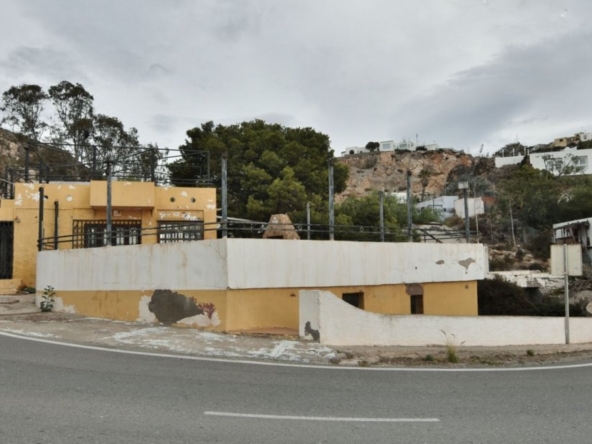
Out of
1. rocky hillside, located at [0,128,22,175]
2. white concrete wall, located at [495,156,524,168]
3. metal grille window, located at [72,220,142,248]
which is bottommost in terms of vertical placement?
metal grille window, located at [72,220,142,248]

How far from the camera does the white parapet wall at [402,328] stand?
33.8ft

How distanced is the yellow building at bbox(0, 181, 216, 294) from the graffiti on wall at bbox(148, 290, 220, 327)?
228 inches

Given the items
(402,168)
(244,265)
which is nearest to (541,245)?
(244,265)

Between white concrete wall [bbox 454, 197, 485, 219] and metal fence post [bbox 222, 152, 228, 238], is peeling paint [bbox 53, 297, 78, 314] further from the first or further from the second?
white concrete wall [bbox 454, 197, 485, 219]

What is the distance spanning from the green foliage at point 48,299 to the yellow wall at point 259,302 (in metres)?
0.22

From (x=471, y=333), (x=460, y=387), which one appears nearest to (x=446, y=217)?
(x=471, y=333)

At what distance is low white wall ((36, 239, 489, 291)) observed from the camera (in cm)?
1139

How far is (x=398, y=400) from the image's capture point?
21.0ft

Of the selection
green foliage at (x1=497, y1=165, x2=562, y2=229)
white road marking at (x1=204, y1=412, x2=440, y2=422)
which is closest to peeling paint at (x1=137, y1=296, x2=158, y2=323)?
white road marking at (x1=204, y1=412, x2=440, y2=422)

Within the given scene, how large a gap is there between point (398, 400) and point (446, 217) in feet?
237

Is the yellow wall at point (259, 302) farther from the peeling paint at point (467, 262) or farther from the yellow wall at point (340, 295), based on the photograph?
the peeling paint at point (467, 262)

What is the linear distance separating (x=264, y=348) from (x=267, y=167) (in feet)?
78.4

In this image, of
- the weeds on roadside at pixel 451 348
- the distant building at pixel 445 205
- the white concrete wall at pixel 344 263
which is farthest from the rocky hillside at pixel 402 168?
the weeds on roadside at pixel 451 348

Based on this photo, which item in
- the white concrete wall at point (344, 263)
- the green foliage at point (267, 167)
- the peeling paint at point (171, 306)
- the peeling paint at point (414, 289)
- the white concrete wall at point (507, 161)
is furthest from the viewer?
the white concrete wall at point (507, 161)
